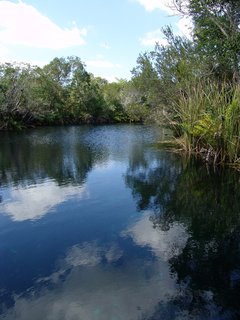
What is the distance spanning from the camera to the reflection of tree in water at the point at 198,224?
538cm

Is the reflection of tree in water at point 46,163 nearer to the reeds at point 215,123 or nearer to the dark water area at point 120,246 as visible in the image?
the dark water area at point 120,246

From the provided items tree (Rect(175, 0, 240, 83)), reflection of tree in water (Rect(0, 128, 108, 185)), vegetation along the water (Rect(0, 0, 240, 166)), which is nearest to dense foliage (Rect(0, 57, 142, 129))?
vegetation along the water (Rect(0, 0, 240, 166))

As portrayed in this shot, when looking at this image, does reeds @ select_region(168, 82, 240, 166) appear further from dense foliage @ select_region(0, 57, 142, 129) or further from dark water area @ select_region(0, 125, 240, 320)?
dense foliage @ select_region(0, 57, 142, 129)

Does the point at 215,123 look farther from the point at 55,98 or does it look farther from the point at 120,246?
the point at 55,98

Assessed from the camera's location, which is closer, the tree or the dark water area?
the dark water area

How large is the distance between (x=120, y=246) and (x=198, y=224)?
2546 millimetres

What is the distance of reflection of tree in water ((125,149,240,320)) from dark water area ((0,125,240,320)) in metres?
0.02

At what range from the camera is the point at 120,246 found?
7.49 m

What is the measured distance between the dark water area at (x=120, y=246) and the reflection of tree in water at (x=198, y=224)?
0.08 feet

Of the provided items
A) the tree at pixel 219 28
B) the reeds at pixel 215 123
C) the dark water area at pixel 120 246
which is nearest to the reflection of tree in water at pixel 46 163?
the dark water area at pixel 120 246

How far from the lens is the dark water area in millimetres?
5387

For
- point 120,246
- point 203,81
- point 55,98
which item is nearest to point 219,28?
point 203,81

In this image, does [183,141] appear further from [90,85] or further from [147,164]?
[90,85]

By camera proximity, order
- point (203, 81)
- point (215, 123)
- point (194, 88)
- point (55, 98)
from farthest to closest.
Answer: point (55, 98) < point (203, 81) < point (194, 88) < point (215, 123)
